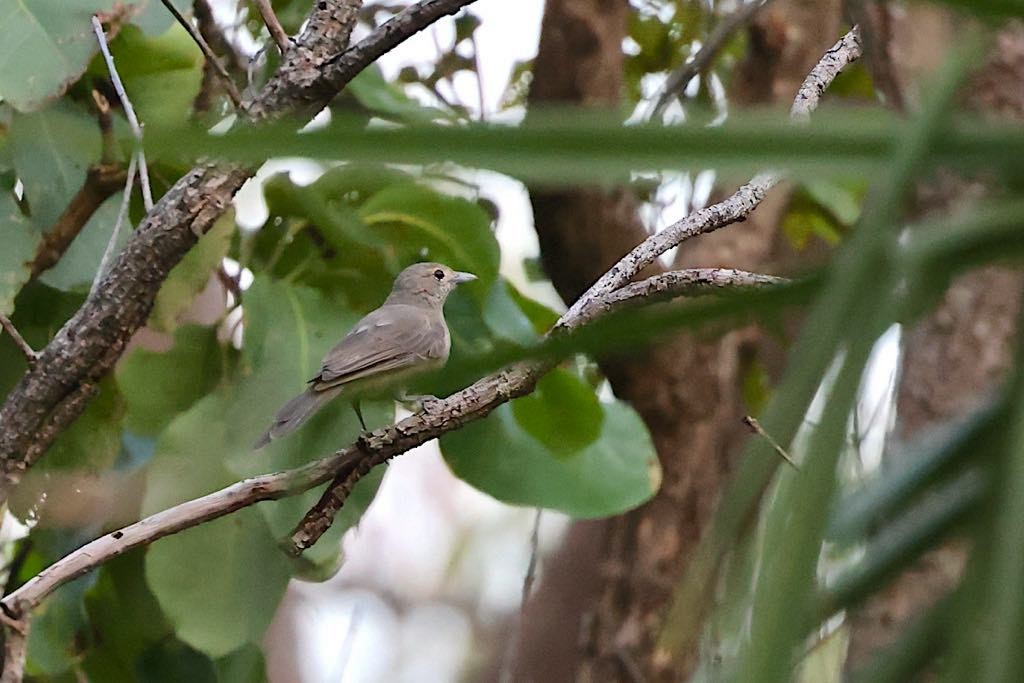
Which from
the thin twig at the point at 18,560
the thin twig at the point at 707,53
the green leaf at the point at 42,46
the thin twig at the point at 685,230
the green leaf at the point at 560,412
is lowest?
the thin twig at the point at 18,560

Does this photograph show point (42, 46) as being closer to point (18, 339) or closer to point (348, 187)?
point (18, 339)

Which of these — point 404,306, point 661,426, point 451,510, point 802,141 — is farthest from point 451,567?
point 802,141

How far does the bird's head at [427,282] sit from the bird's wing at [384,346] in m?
0.04

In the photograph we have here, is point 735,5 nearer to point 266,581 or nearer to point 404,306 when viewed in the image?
point 404,306

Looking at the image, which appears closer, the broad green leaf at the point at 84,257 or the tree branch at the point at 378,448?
the tree branch at the point at 378,448

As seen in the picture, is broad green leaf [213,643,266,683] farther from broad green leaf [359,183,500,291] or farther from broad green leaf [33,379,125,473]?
broad green leaf [359,183,500,291]

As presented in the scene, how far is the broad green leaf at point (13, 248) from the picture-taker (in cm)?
158

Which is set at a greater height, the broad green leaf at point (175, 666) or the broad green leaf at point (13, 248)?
the broad green leaf at point (13, 248)

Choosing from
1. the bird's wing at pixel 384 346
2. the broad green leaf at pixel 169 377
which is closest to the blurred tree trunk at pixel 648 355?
the bird's wing at pixel 384 346

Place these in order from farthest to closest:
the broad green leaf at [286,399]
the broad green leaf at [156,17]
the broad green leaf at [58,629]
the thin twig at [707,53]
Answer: the thin twig at [707,53] → the broad green leaf at [58,629] → the broad green leaf at [286,399] → the broad green leaf at [156,17]

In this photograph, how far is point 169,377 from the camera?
6.86 feet

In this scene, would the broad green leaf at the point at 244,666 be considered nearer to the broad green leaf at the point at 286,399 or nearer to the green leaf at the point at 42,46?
the broad green leaf at the point at 286,399

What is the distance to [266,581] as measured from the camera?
1859mm

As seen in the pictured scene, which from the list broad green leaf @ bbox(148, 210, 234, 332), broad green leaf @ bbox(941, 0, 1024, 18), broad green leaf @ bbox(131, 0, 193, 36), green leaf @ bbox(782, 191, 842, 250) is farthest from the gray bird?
broad green leaf @ bbox(941, 0, 1024, 18)
